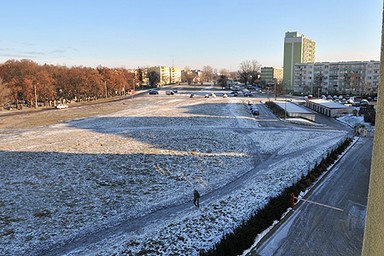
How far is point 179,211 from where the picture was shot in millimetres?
14766

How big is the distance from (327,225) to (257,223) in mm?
3177

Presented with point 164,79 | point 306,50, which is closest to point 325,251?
point 306,50

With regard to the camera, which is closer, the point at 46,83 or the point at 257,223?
the point at 257,223

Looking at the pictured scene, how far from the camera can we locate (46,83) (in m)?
59.7

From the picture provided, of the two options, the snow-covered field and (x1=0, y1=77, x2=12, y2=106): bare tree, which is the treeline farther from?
the snow-covered field

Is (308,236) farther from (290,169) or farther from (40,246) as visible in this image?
(40,246)

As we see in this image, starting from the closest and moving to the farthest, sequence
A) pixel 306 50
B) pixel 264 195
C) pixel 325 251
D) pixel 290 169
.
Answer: pixel 325 251 → pixel 264 195 → pixel 290 169 → pixel 306 50

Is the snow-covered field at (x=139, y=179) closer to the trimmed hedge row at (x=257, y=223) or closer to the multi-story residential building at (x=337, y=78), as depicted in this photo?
the trimmed hedge row at (x=257, y=223)

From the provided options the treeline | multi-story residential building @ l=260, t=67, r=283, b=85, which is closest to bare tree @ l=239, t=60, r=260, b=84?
multi-story residential building @ l=260, t=67, r=283, b=85

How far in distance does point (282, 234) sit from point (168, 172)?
1047 cm

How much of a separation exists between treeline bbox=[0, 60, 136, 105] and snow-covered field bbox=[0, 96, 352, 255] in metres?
24.7

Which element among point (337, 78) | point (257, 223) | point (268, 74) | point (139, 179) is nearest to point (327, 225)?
point (257, 223)

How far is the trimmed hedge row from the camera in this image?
34.9ft

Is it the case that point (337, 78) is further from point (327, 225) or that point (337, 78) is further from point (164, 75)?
point (164, 75)
